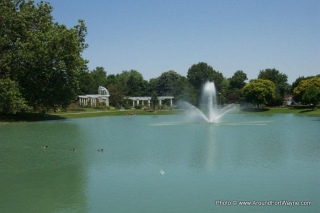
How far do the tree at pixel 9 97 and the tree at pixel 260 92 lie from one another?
178 feet

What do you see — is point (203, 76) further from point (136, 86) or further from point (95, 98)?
point (95, 98)

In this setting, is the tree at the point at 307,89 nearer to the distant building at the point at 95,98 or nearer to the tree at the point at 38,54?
the tree at the point at 38,54

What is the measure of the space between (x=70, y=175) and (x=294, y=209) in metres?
8.88

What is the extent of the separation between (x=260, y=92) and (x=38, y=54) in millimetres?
52646

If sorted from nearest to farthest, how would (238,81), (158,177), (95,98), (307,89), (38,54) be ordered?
(158,177), (38,54), (307,89), (95,98), (238,81)

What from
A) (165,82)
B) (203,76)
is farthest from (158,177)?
(165,82)

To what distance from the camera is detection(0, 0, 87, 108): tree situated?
1914 inches

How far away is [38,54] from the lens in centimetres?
4822

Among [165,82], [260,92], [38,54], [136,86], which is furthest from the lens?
[165,82]

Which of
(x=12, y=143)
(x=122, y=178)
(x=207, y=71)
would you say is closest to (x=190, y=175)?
(x=122, y=178)

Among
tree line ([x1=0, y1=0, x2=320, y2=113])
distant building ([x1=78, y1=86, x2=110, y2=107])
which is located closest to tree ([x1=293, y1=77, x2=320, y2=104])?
tree line ([x1=0, y1=0, x2=320, y2=113])

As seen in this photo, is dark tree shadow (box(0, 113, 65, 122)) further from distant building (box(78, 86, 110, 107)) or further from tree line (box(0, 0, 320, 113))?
distant building (box(78, 86, 110, 107))

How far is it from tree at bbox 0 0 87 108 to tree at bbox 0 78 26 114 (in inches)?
123

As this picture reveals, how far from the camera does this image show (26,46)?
4838cm
